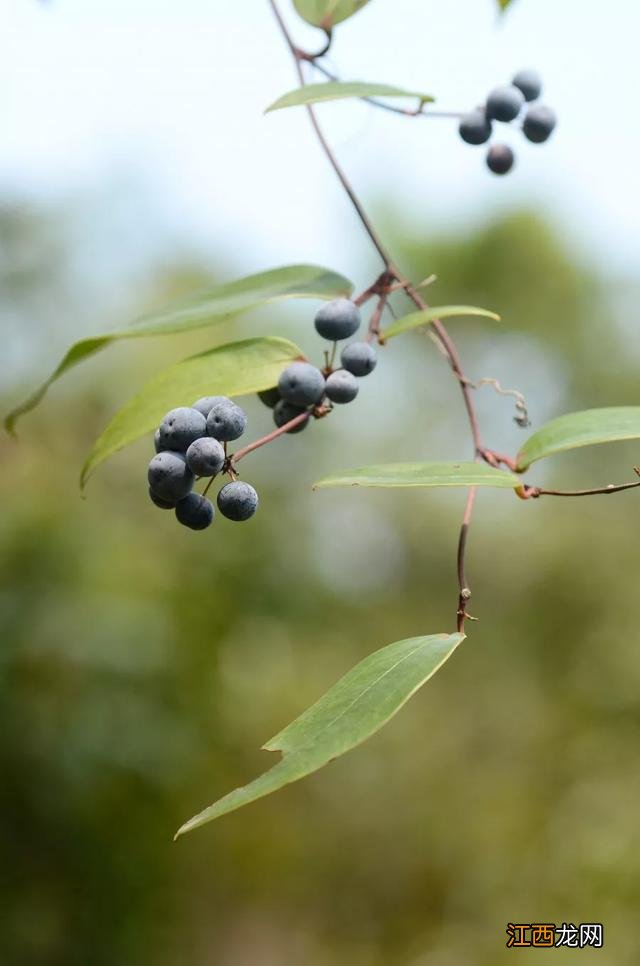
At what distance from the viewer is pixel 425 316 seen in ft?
2.38

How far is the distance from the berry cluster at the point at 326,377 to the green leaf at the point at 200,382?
0.08ft

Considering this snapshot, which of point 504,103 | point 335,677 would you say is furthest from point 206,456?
point 335,677

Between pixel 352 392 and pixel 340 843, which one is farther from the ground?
pixel 352 392

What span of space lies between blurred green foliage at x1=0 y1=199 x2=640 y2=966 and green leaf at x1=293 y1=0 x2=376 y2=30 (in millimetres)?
951

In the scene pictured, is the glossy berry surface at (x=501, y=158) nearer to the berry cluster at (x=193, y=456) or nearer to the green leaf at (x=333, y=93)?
the green leaf at (x=333, y=93)

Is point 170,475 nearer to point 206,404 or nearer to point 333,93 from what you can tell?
point 206,404

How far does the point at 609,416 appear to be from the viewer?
0.74 meters

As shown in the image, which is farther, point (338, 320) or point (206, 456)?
point (338, 320)

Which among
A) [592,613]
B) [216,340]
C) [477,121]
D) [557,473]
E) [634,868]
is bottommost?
[634,868]

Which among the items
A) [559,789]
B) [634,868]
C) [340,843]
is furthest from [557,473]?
[634,868]

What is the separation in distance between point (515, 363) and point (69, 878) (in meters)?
6.78

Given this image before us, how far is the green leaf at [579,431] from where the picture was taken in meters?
0.69

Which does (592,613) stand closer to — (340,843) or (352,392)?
(340,843)

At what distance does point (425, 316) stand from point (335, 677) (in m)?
4.85
